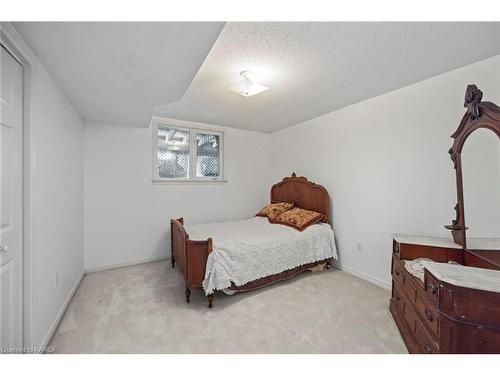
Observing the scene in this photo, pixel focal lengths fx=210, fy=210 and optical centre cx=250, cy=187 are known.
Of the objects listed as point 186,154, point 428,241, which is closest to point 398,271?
point 428,241

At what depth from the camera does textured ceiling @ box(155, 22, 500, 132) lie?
151 cm

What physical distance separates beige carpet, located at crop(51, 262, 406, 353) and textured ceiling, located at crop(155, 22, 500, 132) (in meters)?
2.34

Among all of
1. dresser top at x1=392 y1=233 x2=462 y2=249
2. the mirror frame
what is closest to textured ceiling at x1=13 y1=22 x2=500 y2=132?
the mirror frame

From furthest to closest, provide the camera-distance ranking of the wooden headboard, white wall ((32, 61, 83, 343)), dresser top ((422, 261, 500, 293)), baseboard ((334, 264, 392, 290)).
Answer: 1. the wooden headboard
2. baseboard ((334, 264, 392, 290))
3. white wall ((32, 61, 83, 343))
4. dresser top ((422, 261, 500, 293))

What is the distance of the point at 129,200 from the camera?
331cm

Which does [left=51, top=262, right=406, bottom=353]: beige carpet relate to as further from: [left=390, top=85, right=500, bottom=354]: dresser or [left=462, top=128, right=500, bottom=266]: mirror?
[left=462, top=128, right=500, bottom=266]: mirror

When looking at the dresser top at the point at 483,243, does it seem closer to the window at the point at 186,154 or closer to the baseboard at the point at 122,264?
the window at the point at 186,154

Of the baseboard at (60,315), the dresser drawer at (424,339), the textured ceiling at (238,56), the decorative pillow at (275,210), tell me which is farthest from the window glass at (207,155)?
the dresser drawer at (424,339)

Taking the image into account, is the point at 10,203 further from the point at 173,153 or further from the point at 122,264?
the point at 173,153

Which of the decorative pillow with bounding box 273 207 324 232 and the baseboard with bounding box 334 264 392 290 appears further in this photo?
the decorative pillow with bounding box 273 207 324 232

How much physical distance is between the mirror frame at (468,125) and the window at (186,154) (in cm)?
329

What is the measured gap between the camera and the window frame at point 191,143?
348 cm

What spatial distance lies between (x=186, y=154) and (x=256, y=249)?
2.29 metres
